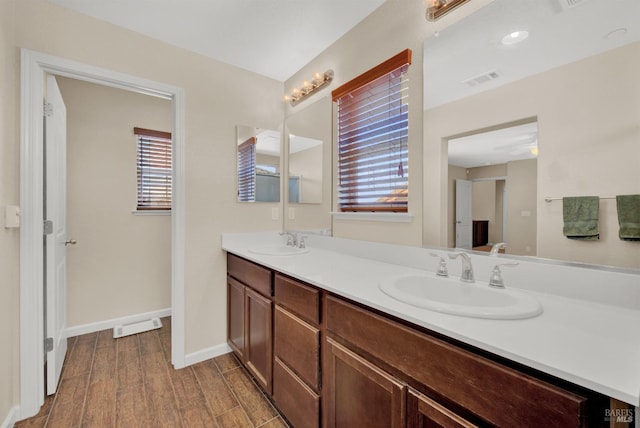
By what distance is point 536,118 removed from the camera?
102cm

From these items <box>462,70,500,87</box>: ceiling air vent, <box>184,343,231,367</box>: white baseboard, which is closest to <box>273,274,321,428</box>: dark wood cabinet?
<box>184,343,231,367</box>: white baseboard

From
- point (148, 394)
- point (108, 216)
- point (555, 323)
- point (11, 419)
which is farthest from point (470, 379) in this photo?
point (108, 216)

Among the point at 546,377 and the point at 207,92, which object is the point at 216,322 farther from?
the point at 546,377

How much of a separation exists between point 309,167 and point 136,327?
2314mm

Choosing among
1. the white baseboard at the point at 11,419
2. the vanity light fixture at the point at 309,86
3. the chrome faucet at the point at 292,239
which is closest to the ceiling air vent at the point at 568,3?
the vanity light fixture at the point at 309,86

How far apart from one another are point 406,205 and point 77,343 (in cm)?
298

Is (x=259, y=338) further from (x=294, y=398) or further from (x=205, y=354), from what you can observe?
(x=205, y=354)

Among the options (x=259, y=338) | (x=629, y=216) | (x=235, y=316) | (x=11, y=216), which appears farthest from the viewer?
(x=235, y=316)

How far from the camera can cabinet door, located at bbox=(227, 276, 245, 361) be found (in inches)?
77.0

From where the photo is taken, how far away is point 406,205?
155cm

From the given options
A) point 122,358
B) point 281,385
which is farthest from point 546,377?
point 122,358

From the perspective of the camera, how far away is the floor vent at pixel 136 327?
2572 millimetres

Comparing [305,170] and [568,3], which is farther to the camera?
[305,170]

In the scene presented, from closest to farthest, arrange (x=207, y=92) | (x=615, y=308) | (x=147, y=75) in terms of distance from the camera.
Answer: (x=615, y=308) → (x=147, y=75) → (x=207, y=92)
